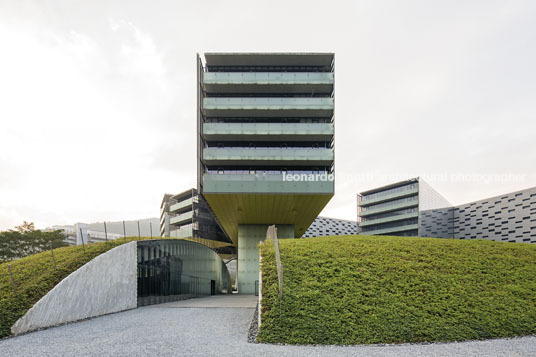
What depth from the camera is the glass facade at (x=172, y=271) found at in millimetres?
15531

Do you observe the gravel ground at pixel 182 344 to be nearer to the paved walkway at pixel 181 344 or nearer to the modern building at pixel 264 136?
the paved walkway at pixel 181 344

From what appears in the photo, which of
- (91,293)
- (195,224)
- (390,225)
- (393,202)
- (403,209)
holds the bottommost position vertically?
(390,225)

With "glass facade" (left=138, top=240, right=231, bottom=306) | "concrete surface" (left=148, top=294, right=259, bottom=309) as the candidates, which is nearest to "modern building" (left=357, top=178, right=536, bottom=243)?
"glass facade" (left=138, top=240, right=231, bottom=306)

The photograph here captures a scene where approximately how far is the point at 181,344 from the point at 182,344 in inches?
1.0

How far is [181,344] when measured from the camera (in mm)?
8227

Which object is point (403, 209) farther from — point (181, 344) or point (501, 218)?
point (181, 344)

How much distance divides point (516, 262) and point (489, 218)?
200ft

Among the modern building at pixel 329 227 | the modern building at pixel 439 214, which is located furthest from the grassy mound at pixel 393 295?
the modern building at pixel 329 227

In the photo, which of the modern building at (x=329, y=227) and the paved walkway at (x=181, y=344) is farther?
the modern building at (x=329, y=227)

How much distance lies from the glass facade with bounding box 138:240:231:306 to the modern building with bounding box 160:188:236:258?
30.5 m

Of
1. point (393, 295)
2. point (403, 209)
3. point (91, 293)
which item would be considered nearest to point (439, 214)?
point (403, 209)

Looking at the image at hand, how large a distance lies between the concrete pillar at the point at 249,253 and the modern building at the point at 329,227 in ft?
187

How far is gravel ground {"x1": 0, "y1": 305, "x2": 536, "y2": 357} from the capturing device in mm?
7594

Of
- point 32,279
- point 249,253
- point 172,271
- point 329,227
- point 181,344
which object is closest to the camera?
point 181,344
